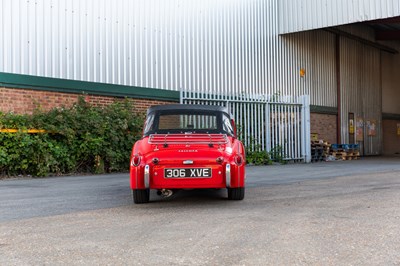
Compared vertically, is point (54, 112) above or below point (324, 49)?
below

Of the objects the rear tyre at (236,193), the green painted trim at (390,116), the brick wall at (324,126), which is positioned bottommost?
the rear tyre at (236,193)

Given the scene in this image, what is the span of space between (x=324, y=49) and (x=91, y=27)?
45.7 ft

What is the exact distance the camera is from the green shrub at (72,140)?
1030 cm

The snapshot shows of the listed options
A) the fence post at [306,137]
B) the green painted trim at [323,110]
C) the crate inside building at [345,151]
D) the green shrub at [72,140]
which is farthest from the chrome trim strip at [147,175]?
the crate inside building at [345,151]

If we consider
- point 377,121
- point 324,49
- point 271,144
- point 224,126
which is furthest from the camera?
point 377,121

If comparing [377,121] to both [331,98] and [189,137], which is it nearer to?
[331,98]

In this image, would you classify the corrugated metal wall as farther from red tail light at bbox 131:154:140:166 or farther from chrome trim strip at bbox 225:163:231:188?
red tail light at bbox 131:154:140:166

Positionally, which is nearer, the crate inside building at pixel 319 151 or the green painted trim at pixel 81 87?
the green painted trim at pixel 81 87

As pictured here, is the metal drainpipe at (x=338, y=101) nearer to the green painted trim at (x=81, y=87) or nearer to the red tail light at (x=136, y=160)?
the green painted trim at (x=81, y=87)

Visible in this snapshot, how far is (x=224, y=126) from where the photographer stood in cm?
689

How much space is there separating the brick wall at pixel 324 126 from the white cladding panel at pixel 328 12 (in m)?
4.60

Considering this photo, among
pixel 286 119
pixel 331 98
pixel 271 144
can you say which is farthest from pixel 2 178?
pixel 331 98

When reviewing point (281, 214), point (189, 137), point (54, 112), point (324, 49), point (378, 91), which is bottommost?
point (281, 214)

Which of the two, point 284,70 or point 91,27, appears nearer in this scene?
point 91,27
